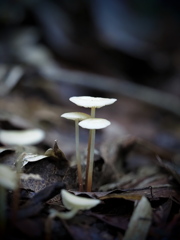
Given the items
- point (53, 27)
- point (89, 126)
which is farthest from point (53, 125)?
point (53, 27)

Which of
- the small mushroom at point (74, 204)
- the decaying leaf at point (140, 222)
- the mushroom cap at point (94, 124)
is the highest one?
the mushroom cap at point (94, 124)

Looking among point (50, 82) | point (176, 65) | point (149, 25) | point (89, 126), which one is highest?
point (149, 25)

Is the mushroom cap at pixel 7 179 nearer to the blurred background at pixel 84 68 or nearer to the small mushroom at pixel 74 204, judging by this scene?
the small mushroom at pixel 74 204

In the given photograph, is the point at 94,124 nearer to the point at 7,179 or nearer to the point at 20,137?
the point at 20,137

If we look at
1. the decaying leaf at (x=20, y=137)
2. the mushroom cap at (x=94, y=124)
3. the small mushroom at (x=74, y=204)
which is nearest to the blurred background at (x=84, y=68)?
the decaying leaf at (x=20, y=137)

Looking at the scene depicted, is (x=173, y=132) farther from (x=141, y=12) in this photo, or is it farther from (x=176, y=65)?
(x=141, y=12)

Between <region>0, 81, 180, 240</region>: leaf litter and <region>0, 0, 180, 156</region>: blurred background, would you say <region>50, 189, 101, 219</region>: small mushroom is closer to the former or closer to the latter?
<region>0, 81, 180, 240</region>: leaf litter

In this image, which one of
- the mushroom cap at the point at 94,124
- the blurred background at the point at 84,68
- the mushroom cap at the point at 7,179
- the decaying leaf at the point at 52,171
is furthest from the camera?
the blurred background at the point at 84,68
